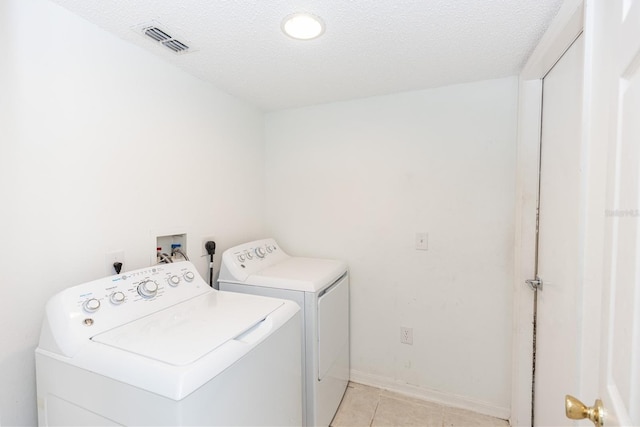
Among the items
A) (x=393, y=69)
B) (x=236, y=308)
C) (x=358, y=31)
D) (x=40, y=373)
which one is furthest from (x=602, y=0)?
(x=40, y=373)

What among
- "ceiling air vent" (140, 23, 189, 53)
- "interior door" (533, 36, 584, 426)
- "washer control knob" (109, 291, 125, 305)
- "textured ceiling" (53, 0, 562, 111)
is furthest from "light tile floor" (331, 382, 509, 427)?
"ceiling air vent" (140, 23, 189, 53)

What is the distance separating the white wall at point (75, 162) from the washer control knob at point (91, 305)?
224 mm

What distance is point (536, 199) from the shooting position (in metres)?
1.58

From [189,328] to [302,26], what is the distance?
1327 millimetres

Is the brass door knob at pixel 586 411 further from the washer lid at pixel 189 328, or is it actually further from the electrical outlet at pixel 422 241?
the electrical outlet at pixel 422 241

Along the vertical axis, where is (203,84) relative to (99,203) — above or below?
above

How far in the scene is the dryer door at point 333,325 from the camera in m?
1.68

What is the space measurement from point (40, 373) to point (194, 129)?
134 centimetres

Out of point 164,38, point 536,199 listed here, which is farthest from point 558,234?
point 164,38

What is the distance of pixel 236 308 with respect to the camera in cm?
129

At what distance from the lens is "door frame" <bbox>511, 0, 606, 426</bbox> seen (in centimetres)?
71

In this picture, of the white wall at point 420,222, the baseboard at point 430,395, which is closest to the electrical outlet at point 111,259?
the white wall at point 420,222

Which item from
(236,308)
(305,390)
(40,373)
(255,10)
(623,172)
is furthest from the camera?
(305,390)

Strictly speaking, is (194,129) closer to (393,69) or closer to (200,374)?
(393,69)
